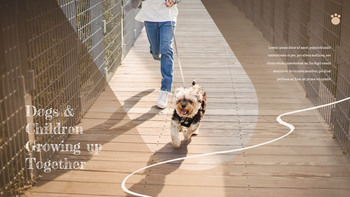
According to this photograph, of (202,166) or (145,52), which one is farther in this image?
Answer: (145,52)

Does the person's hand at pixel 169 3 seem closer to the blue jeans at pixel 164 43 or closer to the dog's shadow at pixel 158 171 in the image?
the blue jeans at pixel 164 43

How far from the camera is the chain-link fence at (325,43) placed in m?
4.36

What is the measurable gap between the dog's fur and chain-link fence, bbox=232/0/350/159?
120 cm

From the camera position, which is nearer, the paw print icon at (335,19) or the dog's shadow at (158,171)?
the dog's shadow at (158,171)

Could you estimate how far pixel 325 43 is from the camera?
16.8ft

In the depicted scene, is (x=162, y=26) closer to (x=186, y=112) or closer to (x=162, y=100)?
(x=162, y=100)

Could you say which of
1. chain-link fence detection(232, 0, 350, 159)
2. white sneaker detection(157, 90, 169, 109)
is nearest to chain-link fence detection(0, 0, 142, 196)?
white sneaker detection(157, 90, 169, 109)

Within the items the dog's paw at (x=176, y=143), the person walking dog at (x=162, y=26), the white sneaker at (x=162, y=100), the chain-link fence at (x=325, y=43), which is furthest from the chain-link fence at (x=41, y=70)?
the chain-link fence at (x=325, y=43)

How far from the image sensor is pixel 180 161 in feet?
13.8

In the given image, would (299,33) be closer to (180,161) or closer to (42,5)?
(180,161)

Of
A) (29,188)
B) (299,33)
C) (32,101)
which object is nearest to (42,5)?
(32,101)

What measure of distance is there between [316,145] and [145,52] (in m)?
4.09

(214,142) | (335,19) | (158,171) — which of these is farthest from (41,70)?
(335,19)

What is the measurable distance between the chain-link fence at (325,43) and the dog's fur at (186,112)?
1.20m
